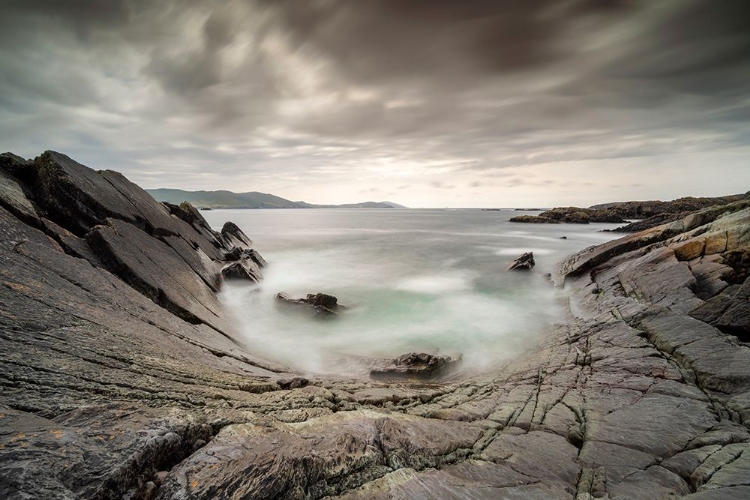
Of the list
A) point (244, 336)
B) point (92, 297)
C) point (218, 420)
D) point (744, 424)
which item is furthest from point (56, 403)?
point (744, 424)

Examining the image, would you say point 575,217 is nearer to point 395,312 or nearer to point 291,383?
point 395,312

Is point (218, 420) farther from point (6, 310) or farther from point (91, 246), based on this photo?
point (91, 246)

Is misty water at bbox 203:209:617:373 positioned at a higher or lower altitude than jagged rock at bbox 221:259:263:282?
lower

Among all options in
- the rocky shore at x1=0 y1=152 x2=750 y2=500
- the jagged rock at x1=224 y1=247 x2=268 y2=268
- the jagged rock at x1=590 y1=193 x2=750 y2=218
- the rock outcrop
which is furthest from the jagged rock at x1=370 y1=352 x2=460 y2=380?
the rock outcrop

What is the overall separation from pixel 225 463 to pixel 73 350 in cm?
370

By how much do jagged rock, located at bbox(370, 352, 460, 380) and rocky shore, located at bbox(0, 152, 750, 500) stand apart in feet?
3.25

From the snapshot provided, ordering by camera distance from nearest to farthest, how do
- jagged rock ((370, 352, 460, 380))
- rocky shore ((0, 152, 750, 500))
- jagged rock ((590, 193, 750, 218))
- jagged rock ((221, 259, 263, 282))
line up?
rocky shore ((0, 152, 750, 500)) → jagged rock ((370, 352, 460, 380)) → jagged rock ((221, 259, 263, 282)) → jagged rock ((590, 193, 750, 218))

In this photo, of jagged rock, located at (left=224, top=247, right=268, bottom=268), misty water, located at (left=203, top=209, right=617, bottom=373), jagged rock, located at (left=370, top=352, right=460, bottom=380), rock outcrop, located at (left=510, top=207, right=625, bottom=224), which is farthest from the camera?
rock outcrop, located at (left=510, top=207, right=625, bottom=224)

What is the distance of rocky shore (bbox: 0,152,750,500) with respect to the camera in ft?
12.8

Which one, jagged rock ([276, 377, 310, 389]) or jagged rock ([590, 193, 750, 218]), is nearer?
jagged rock ([276, 377, 310, 389])

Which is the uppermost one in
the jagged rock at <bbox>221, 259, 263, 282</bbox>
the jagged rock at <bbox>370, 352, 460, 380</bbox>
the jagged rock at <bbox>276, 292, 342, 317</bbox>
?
the jagged rock at <bbox>221, 259, 263, 282</bbox>

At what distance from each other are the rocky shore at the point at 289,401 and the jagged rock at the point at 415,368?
0.99 m

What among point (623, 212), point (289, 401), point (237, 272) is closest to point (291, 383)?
point (289, 401)

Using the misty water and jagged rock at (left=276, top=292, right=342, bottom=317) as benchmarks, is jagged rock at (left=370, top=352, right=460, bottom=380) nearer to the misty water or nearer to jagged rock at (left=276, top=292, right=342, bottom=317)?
the misty water
